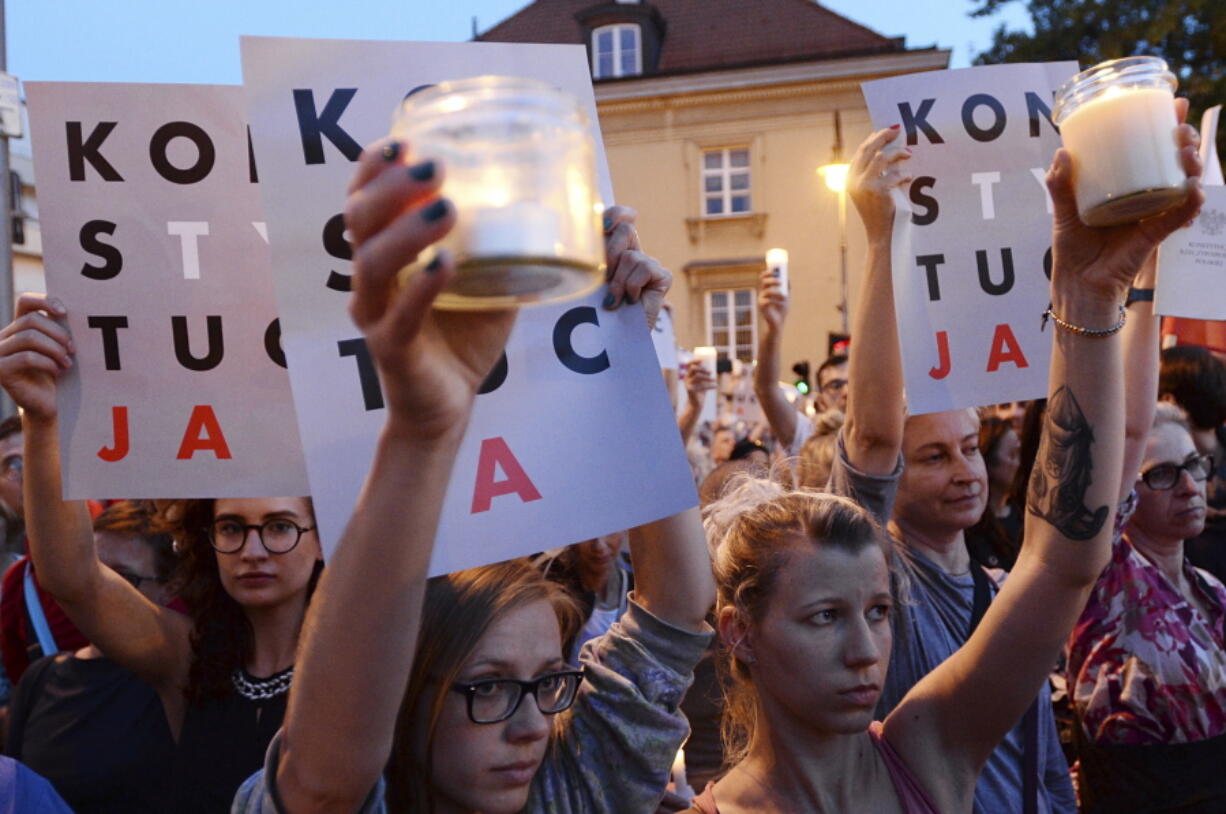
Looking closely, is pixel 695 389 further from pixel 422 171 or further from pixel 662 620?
pixel 422 171

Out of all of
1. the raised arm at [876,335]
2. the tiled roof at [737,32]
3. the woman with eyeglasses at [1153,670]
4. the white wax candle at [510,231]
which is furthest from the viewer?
the tiled roof at [737,32]

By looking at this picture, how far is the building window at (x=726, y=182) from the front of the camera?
24484 millimetres

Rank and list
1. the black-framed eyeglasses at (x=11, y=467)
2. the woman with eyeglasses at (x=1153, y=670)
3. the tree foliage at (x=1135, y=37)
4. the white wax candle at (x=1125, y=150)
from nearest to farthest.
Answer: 1. the white wax candle at (x=1125, y=150)
2. the woman with eyeglasses at (x=1153, y=670)
3. the black-framed eyeglasses at (x=11, y=467)
4. the tree foliage at (x=1135, y=37)

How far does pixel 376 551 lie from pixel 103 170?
143cm

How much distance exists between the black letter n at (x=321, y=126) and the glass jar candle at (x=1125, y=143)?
3.58 ft

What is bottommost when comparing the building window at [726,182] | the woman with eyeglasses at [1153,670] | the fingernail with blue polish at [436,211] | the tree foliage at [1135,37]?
the woman with eyeglasses at [1153,670]

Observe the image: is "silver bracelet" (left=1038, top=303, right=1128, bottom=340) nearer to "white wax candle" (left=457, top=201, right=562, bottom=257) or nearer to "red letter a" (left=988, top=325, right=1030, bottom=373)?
"red letter a" (left=988, top=325, right=1030, bottom=373)

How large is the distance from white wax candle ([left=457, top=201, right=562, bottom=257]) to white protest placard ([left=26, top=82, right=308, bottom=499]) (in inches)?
50.9

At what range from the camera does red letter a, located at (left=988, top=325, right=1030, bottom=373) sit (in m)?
2.58

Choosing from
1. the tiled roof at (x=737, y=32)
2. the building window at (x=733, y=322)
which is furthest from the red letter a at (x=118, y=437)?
the tiled roof at (x=737, y=32)

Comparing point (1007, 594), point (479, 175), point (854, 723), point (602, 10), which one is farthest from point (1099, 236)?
point (602, 10)

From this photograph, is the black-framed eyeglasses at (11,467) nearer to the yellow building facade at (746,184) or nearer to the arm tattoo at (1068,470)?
the arm tattoo at (1068,470)

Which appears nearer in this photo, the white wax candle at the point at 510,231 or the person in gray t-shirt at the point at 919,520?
the white wax candle at the point at 510,231

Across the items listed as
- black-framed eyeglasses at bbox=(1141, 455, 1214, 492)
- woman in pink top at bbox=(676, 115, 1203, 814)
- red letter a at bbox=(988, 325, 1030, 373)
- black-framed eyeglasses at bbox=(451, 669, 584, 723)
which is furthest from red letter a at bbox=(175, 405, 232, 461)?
black-framed eyeglasses at bbox=(1141, 455, 1214, 492)
